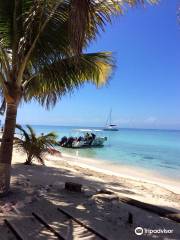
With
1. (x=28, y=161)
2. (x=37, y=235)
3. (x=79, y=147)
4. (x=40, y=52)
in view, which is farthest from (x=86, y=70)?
(x=79, y=147)

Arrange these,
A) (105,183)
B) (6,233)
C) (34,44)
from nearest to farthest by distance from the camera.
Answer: (6,233)
(34,44)
(105,183)

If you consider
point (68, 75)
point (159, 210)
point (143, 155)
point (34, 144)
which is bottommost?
point (143, 155)

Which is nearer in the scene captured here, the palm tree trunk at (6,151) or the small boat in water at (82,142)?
the palm tree trunk at (6,151)

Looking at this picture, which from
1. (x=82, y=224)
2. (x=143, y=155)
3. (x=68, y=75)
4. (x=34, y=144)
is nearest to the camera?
(x=82, y=224)

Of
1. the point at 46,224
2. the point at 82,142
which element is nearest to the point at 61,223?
the point at 46,224

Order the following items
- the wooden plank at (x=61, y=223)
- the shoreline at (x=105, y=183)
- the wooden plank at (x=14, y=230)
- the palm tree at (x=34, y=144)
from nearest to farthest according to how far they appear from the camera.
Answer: the wooden plank at (x=14, y=230) → the wooden plank at (x=61, y=223) → the shoreline at (x=105, y=183) → the palm tree at (x=34, y=144)

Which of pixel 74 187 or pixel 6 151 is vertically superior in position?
pixel 6 151

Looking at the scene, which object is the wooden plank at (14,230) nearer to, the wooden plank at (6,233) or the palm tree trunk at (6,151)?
the wooden plank at (6,233)

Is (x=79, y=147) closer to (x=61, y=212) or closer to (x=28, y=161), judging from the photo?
(x=28, y=161)

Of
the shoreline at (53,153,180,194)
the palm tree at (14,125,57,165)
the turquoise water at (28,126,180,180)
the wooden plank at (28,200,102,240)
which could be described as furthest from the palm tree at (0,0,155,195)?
the turquoise water at (28,126,180,180)

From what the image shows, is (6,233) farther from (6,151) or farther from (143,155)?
(143,155)

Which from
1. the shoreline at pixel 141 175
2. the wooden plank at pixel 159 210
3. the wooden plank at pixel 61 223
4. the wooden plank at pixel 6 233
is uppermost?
the wooden plank at pixel 159 210

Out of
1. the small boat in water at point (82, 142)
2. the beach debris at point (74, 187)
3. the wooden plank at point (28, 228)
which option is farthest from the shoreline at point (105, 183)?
the small boat in water at point (82, 142)

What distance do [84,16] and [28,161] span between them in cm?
693
